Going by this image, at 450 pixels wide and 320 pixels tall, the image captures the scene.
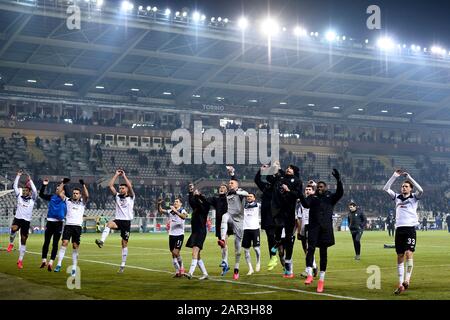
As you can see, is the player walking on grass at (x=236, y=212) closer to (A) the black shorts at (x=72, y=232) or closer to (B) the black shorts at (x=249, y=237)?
(B) the black shorts at (x=249, y=237)

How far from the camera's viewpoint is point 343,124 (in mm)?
78438

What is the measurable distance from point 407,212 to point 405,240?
2.05 ft

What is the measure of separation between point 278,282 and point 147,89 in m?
52.7

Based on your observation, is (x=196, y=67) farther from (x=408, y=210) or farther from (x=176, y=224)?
(x=408, y=210)

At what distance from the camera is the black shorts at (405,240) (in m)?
13.3

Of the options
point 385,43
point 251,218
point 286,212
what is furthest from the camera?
point 385,43

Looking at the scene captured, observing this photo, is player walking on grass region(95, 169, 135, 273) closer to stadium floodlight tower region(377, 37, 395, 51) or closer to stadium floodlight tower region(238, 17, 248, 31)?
stadium floodlight tower region(238, 17, 248, 31)

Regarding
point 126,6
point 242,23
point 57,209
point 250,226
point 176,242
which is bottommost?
point 176,242

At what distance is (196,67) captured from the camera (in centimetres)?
6097

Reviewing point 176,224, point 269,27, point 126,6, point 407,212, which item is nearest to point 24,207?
point 176,224

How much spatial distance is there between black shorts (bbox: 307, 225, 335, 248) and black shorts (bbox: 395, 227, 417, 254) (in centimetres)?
138

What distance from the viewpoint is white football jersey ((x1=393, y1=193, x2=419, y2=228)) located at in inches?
534

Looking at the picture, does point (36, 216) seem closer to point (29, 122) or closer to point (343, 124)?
point (29, 122)
